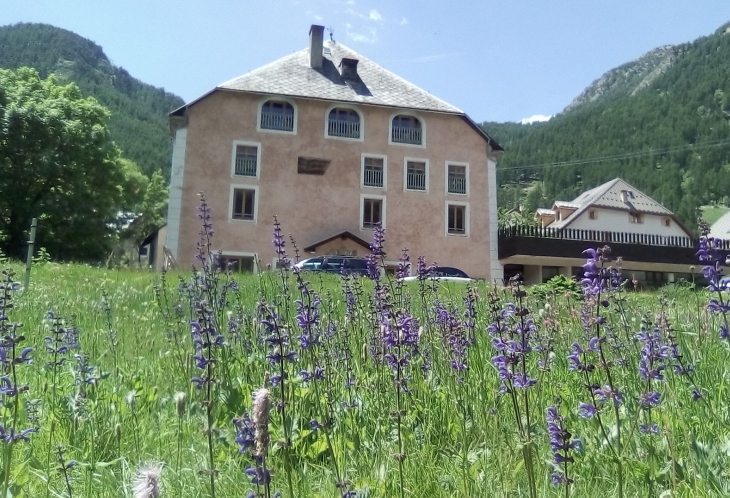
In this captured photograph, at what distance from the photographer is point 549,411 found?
2.26m

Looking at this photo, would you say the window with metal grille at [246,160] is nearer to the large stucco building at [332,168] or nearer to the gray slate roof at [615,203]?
the large stucco building at [332,168]

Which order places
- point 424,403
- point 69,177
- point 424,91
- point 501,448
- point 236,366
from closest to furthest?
point 501,448 → point 424,403 → point 236,366 → point 424,91 → point 69,177

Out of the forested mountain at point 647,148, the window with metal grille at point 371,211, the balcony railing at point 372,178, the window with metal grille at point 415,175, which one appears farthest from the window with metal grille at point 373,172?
the forested mountain at point 647,148

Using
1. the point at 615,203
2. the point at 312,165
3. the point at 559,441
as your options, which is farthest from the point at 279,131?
the point at 615,203

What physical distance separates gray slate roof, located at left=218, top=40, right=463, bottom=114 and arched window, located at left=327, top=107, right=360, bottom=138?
2.73 ft

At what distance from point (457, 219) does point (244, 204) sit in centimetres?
1184

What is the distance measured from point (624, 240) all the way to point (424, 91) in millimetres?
15445

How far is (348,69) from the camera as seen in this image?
117 ft

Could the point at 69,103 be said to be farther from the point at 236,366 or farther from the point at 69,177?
the point at 236,366

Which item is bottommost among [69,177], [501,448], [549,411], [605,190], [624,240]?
[501,448]

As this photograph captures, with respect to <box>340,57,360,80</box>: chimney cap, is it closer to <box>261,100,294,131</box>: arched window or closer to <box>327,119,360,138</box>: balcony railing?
<box>327,119,360,138</box>: balcony railing

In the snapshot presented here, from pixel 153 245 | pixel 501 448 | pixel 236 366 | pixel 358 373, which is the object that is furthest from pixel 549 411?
pixel 153 245

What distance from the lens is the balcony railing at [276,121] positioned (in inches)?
1299

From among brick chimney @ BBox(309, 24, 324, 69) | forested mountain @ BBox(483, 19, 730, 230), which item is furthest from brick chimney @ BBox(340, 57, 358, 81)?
forested mountain @ BBox(483, 19, 730, 230)
